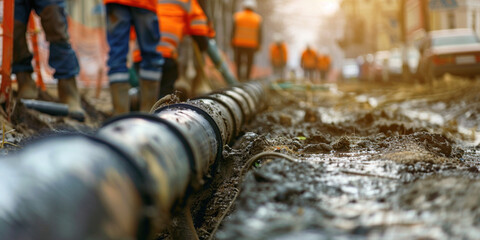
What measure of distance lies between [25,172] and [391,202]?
0.98 meters

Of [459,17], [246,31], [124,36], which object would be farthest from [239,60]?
[459,17]

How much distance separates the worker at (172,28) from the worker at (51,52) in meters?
0.64

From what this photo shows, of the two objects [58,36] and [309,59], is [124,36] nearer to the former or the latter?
[58,36]

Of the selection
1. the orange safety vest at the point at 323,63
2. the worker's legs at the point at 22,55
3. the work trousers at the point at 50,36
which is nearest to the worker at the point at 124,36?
the work trousers at the point at 50,36

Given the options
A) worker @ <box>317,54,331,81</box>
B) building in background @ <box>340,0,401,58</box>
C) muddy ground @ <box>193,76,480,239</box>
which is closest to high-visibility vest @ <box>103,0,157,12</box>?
muddy ground @ <box>193,76,480,239</box>

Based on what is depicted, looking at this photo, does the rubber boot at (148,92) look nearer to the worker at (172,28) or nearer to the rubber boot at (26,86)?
the worker at (172,28)

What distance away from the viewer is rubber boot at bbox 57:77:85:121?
4.09m

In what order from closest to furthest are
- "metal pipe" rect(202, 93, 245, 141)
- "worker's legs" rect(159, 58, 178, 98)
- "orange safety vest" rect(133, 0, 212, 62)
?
"metal pipe" rect(202, 93, 245, 141) → "orange safety vest" rect(133, 0, 212, 62) → "worker's legs" rect(159, 58, 178, 98)

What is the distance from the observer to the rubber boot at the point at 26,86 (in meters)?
3.96

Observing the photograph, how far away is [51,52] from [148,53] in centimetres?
82

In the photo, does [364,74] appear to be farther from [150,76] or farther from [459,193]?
[459,193]

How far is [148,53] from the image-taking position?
4.12 meters

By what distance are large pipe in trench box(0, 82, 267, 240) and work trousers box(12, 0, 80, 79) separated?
2.85m

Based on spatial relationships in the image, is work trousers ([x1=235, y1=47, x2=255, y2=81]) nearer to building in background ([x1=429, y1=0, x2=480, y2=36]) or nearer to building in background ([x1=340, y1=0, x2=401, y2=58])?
building in background ([x1=429, y1=0, x2=480, y2=36])
